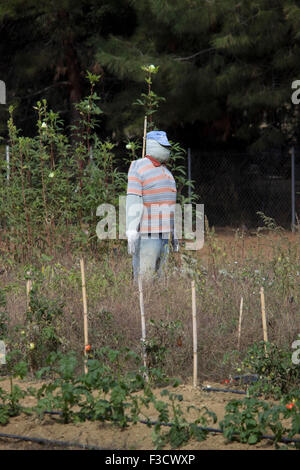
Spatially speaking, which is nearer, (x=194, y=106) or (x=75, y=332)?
(x=75, y=332)

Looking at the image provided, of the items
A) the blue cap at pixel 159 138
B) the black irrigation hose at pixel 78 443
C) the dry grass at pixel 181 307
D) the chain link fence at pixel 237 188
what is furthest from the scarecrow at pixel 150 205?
the chain link fence at pixel 237 188

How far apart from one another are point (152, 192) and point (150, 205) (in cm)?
11

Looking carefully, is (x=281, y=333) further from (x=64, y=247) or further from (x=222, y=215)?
(x=222, y=215)

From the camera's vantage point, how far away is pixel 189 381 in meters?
4.98

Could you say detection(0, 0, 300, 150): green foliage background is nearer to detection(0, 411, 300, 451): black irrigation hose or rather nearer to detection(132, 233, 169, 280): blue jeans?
detection(132, 233, 169, 280): blue jeans

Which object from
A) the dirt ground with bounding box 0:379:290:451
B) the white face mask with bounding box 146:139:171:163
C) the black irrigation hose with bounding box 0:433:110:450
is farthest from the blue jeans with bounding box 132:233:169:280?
the black irrigation hose with bounding box 0:433:110:450

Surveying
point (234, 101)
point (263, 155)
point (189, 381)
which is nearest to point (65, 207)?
point (189, 381)

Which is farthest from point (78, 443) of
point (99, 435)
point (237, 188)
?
point (237, 188)

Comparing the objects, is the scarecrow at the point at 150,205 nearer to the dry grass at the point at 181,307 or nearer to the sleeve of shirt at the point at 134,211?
the sleeve of shirt at the point at 134,211

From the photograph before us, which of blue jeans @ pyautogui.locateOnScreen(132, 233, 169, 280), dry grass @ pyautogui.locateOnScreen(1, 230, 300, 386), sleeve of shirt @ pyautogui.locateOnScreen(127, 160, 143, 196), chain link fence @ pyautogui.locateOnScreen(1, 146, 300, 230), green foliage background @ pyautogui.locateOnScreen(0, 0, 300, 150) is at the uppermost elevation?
green foliage background @ pyautogui.locateOnScreen(0, 0, 300, 150)

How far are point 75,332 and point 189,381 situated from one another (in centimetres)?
94

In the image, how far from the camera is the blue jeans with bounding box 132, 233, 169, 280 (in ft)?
20.6

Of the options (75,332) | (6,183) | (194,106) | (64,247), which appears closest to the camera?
(75,332)

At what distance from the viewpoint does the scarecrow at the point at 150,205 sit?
624 cm
